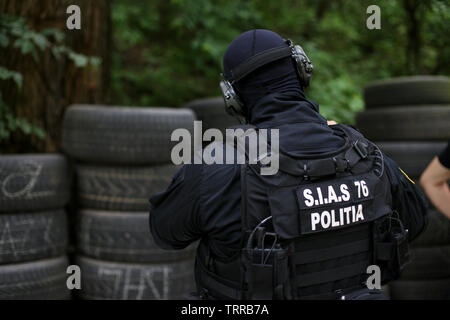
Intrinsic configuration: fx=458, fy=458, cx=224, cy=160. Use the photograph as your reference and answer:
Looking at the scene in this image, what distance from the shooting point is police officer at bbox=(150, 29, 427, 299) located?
1552mm

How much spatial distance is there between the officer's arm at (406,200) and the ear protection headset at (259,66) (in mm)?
490

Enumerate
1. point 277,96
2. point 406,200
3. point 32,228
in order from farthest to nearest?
point 32,228 < point 406,200 < point 277,96

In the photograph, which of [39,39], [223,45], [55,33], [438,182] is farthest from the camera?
[223,45]

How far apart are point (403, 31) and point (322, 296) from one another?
17.8 ft

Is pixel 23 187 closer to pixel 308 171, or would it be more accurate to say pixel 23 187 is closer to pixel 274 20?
pixel 308 171

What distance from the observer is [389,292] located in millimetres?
3572

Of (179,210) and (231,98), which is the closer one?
(179,210)

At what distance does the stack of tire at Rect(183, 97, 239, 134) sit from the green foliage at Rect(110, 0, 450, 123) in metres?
1.39

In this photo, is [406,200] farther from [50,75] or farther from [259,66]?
[50,75]

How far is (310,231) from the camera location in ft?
5.15

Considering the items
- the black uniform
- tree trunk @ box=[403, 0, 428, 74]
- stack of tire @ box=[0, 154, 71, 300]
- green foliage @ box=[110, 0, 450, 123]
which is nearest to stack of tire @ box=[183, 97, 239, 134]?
stack of tire @ box=[0, 154, 71, 300]

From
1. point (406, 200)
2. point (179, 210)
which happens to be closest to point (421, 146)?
point (406, 200)

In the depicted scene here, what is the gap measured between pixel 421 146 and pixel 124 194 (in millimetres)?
2229
